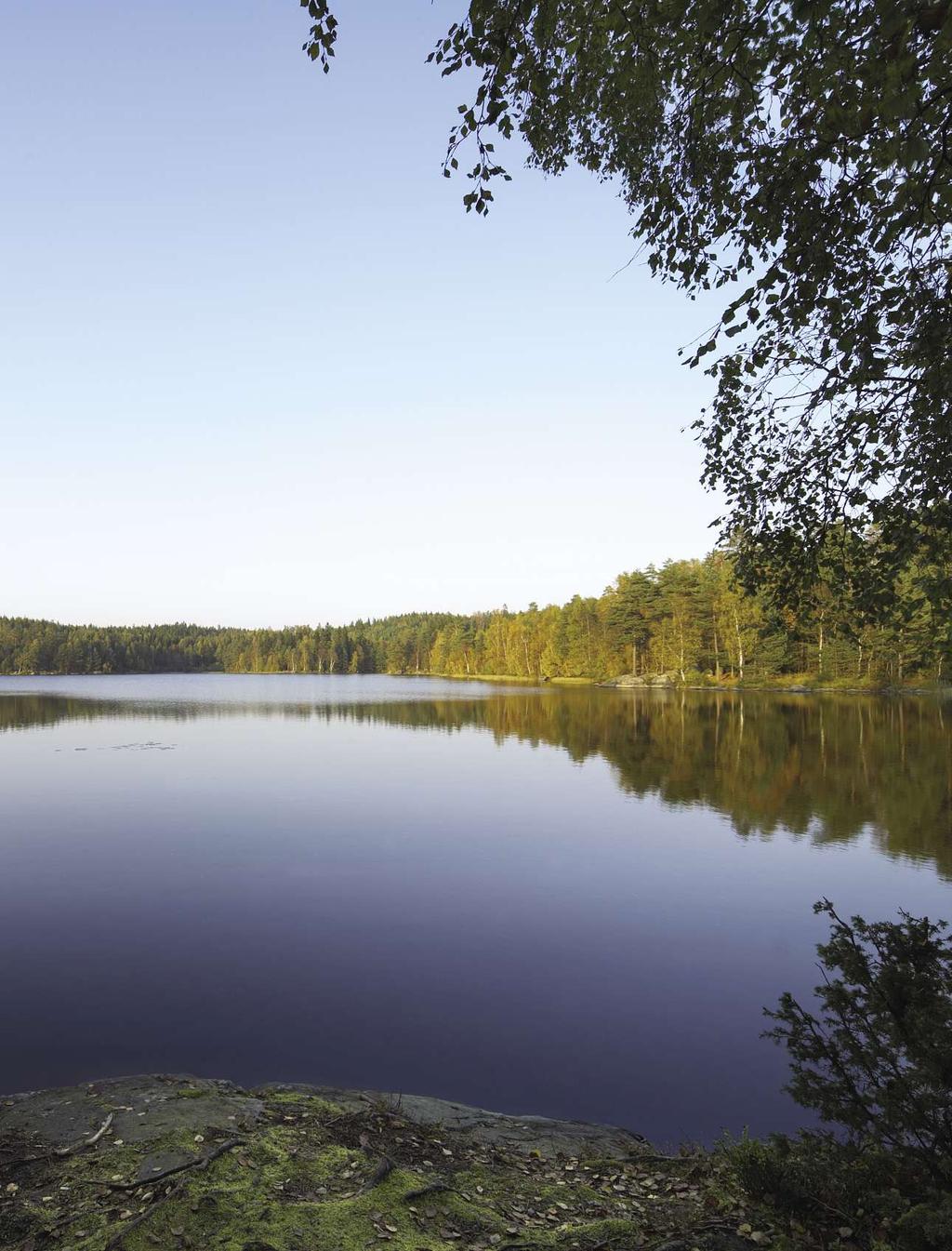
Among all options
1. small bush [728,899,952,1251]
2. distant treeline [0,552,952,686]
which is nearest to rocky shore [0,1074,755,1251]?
small bush [728,899,952,1251]

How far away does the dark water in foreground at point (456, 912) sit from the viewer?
26.3ft

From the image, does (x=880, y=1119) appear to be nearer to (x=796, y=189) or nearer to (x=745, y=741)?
(x=796, y=189)

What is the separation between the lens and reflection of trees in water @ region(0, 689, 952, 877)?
19828 millimetres

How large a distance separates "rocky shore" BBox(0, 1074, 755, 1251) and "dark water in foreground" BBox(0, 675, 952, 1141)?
1.22m

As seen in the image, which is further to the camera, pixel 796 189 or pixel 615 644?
pixel 615 644

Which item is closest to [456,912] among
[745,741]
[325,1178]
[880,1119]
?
[325,1178]

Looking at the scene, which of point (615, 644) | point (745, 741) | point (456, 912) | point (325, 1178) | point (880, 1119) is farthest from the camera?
point (615, 644)

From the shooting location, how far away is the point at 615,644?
316 ft

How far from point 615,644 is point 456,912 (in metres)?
85.6

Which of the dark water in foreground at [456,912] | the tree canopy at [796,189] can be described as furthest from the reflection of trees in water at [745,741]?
the tree canopy at [796,189]

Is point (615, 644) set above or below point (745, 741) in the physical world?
above

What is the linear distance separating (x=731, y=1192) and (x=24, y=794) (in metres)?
23.2

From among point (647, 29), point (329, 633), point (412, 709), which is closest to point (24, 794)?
point (647, 29)

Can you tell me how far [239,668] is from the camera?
18875 centimetres
